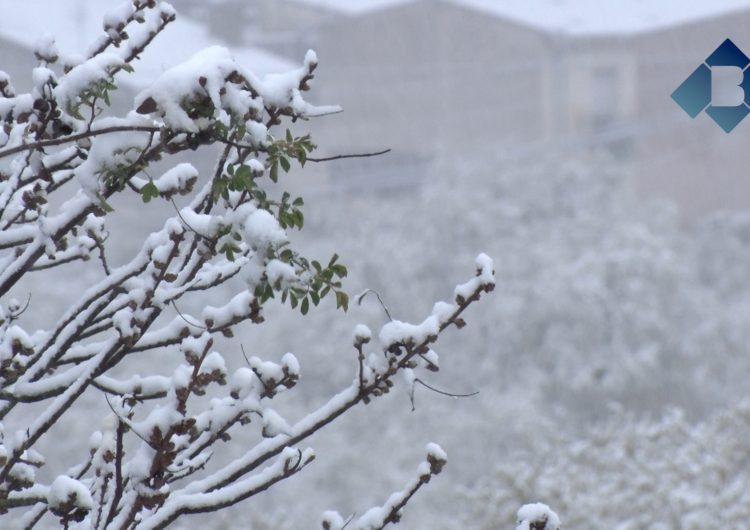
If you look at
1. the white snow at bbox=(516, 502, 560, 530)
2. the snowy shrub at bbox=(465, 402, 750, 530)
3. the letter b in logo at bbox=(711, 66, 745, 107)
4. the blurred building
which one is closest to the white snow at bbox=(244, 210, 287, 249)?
the white snow at bbox=(516, 502, 560, 530)

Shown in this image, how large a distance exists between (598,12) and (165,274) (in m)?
22.7

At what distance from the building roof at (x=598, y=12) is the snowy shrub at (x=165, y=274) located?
19.9 metres

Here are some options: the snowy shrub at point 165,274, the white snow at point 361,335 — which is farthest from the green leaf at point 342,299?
the white snow at point 361,335

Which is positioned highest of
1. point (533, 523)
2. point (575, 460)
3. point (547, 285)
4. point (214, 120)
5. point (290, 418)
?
point (547, 285)

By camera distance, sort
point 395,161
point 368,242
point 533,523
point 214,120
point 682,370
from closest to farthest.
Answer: point 214,120 < point 533,523 < point 682,370 < point 368,242 < point 395,161

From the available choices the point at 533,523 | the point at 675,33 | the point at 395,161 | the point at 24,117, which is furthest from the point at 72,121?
the point at 675,33

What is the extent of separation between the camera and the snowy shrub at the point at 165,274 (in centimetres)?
165

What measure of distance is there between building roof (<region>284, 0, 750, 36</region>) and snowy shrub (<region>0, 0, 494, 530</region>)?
19.9 meters

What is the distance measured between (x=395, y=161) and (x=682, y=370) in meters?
8.56

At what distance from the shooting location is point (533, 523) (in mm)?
1963

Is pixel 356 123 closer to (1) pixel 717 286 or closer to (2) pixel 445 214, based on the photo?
(2) pixel 445 214

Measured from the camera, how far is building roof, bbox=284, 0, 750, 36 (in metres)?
21.6

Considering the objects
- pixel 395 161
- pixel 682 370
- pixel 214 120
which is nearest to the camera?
pixel 214 120

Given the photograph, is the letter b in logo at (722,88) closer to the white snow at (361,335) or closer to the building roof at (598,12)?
the building roof at (598,12)
